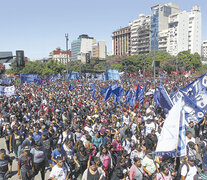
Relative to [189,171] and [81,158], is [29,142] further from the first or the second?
[189,171]

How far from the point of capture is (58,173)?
4.93 metres

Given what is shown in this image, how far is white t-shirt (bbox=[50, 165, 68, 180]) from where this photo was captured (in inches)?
193

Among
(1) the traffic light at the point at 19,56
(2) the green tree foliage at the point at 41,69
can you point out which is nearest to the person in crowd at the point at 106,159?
(1) the traffic light at the point at 19,56

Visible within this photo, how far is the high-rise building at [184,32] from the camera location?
98.9 meters

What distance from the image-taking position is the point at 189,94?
815 centimetres

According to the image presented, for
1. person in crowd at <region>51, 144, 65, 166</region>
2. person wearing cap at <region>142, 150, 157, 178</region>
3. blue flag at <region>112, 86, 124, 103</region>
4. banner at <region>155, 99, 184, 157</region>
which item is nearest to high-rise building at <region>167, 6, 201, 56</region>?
blue flag at <region>112, 86, 124, 103</region>

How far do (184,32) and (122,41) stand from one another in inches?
1313

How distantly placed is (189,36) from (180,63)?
59.0 m

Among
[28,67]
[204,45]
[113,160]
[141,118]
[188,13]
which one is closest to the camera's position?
[113,160]

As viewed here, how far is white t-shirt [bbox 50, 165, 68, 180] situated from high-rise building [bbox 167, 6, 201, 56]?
328ft

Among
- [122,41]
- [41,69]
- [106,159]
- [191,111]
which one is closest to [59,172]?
[106,159]

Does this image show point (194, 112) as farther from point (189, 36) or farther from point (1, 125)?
point (189, 36)

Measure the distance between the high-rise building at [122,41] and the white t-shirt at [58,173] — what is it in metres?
109

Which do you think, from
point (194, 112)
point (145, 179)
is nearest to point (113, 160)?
point (145, 179)
